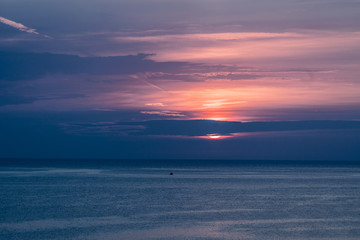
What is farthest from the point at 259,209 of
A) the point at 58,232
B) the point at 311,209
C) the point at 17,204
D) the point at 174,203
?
the point at 17,204

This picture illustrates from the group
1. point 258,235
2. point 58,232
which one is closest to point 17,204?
point 58,232

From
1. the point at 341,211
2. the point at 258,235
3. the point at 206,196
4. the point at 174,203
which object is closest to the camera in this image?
the point at 258,235

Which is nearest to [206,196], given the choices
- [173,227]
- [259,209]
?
[259,209]

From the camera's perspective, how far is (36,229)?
116 feet

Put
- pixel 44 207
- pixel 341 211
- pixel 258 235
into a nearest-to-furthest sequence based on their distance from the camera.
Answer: pixel 258 235
pixel 341 211
pixel 44 207

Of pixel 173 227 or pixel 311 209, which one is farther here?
pixel 311 209

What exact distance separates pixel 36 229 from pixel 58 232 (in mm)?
2289

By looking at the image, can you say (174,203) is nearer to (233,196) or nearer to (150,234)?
(233,196)

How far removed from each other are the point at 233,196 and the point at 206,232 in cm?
2699

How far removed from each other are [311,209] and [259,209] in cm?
471

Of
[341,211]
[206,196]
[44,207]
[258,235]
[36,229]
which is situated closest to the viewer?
[258,235]

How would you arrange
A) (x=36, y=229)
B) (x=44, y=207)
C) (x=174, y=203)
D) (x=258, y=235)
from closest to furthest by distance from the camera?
(x=258, y=235), (x=36, y=229), (x=44, y=207), (x=174, y=203)

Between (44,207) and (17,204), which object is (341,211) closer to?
(44,207)

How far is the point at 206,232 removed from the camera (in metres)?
33.6
